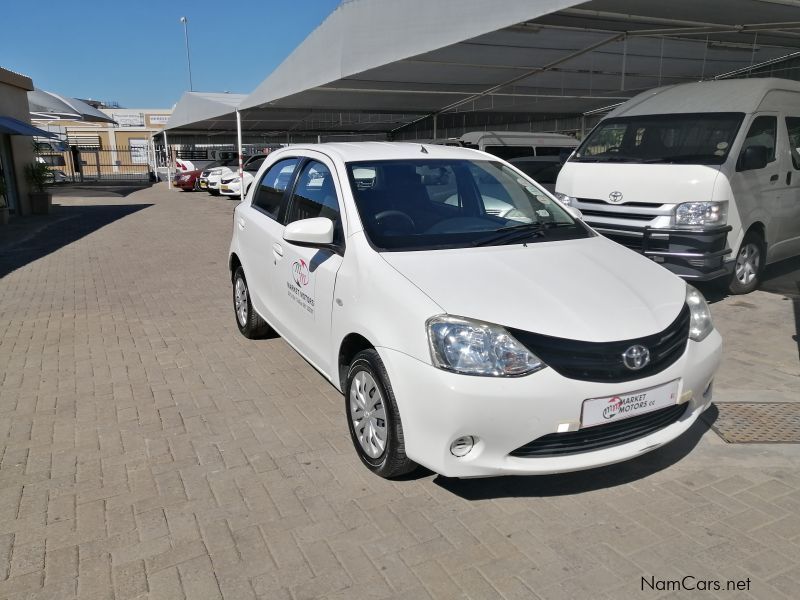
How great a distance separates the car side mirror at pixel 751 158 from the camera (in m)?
6.43

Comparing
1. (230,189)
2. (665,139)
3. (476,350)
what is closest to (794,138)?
(665,139)

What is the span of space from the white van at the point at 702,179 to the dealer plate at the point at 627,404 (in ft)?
11.6

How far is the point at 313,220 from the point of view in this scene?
12.2ft

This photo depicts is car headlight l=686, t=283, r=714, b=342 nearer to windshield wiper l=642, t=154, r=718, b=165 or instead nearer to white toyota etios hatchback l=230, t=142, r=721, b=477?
white toyota etios hatchback l=230, t=142, r=721, b=477

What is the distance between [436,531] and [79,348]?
4202 mm

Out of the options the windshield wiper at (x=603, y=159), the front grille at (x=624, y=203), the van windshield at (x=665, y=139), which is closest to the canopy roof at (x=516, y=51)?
the van windshield at (x=665, y=139)

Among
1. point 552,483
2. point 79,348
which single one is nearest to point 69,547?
point 552,483

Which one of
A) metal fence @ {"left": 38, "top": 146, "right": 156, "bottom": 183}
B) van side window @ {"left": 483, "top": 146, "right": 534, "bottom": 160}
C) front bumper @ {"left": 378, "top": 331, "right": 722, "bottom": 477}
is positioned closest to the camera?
front bumper @ {"left": 378, "top": 331, "right": 722, "bottom": 477}

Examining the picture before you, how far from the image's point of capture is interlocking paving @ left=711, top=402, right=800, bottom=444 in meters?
3.80

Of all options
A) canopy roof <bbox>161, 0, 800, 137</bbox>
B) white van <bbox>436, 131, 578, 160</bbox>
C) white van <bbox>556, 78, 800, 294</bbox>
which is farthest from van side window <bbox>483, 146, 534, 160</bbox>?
white van <bbox>556, 78, 800, 294</bbox>

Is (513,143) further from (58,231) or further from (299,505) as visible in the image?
(299,505)

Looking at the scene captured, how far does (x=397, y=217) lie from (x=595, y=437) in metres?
1.72

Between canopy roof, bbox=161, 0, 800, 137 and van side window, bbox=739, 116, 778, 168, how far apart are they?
1.42 m

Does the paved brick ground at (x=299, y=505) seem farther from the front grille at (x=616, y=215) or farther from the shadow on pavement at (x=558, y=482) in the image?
the front grille at (x=616, y=215)
